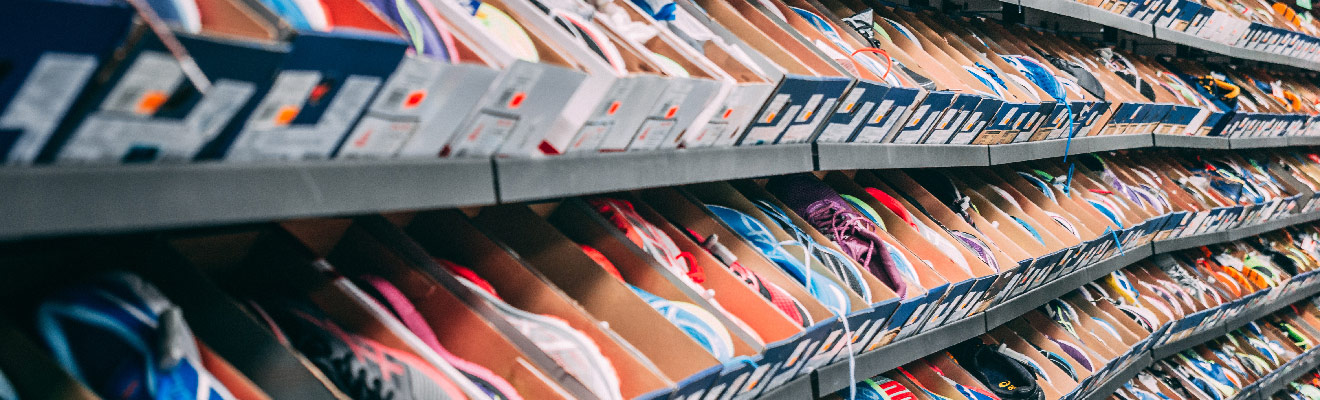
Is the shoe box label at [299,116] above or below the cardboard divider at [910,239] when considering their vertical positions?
above

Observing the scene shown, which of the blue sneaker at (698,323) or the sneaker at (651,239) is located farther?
the sneaker at (651,239)

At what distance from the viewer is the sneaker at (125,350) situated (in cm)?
75

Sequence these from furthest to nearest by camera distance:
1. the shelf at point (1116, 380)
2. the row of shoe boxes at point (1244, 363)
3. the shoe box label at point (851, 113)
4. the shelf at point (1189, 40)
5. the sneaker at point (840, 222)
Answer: the row of shoe boxes at point (1244, 363), the shelf at point (1189, 40), the shelf at point (1116, 380), the sneaker at point (840, 222), the shoe box label at point (851, 113)

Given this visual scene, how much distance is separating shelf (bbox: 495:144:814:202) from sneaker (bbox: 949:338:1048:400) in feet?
3.90

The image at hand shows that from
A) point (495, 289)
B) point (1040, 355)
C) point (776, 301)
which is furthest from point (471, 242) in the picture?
point (1040, 355)

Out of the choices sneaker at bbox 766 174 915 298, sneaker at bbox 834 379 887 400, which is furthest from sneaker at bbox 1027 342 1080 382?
sneaker at bbox 766 174 915 298

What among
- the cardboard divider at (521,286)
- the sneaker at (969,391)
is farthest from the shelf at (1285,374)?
the cardboard divider at (521,286)

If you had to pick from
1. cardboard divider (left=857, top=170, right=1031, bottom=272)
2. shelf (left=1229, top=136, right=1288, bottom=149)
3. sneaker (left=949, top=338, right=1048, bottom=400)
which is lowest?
sneaker (left=949, top=338, right=1048, bottom=400)

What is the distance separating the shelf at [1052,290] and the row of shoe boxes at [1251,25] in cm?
74

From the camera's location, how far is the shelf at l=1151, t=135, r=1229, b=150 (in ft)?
11.0

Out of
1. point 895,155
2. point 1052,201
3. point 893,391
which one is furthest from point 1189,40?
point 895,155

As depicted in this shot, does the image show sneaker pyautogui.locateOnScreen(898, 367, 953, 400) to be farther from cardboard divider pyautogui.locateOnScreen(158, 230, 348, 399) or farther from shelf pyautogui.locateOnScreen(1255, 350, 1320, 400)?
shelf pyautogui.locateOnScreen(1255, 350, 1320, 400)

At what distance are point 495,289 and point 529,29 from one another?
0.34 metres

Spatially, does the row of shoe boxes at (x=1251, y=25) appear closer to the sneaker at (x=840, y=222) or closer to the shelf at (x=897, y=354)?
the shelf at (x=897, y=354)
